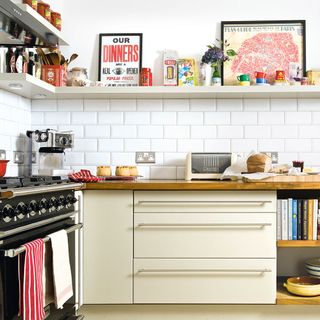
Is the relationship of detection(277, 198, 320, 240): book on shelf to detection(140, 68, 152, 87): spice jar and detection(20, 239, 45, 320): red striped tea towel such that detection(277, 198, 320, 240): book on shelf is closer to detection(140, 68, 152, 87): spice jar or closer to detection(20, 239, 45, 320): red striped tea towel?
detection(140, 68, 152, 87): spice jar

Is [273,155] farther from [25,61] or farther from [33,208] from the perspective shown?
[33,208]

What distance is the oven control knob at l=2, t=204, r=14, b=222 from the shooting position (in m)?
2.32

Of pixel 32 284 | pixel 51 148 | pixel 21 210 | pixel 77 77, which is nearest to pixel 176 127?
pixel 77 77

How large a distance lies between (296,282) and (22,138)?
2049mm

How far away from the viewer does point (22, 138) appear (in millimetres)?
4023

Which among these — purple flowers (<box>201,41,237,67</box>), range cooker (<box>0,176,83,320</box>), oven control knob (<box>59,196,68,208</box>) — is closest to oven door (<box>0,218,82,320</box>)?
range cooker (<box>0,176,83,320</box>)

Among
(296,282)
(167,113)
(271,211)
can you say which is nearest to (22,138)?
(167,113)

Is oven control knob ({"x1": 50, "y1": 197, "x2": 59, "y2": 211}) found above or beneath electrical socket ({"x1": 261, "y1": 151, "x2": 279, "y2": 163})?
beneath

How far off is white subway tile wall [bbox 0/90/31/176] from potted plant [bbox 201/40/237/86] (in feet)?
4.05

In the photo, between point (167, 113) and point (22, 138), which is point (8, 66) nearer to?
point (22, 138)

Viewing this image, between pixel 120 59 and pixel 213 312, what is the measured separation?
1905 millimetres

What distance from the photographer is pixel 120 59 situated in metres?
4.25

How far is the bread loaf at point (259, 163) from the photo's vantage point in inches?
148

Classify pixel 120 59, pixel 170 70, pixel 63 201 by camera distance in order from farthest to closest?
pixel 120 59, pixel 170 70, pixel 63 201
